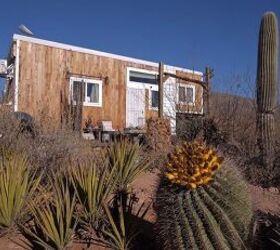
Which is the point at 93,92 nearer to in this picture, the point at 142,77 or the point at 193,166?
the point at 142,77

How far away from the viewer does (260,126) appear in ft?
28.9

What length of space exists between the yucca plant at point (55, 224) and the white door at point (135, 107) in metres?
13.2

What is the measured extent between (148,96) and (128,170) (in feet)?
41.5

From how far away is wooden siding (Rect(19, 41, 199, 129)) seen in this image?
14859 mm

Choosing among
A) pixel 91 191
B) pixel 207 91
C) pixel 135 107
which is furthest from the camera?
pixel 135 107

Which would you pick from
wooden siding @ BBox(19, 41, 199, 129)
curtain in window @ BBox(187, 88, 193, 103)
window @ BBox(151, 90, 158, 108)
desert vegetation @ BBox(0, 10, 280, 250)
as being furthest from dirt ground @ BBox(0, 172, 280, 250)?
window @ BBox(151, 90, 158, 108)

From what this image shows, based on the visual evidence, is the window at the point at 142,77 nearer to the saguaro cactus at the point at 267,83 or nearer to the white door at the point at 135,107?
the white door at the point at 135,107

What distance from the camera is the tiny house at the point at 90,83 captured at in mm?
14617

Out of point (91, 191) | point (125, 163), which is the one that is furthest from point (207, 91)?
point (91, 191)

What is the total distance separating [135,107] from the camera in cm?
1803

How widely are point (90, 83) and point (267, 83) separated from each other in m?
9.03

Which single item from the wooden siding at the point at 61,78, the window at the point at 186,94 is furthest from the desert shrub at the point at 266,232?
the wooden siding at the point at 61,78

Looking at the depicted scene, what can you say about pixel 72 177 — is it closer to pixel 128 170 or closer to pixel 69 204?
pixel 69 204

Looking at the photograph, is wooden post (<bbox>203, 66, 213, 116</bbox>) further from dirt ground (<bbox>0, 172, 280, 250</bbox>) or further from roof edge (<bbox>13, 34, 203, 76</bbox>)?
roof edge (<bbox>13, 34, 203, 76</bbox>)
